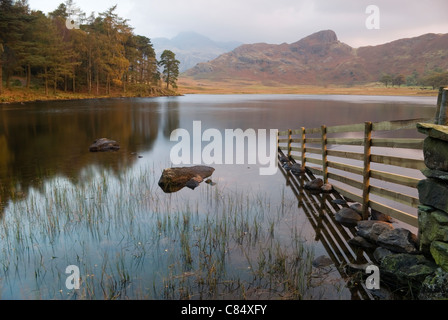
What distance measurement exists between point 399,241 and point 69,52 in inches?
3129

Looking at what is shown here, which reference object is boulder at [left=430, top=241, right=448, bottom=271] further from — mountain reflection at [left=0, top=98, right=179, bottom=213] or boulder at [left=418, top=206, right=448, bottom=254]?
mountain reflection at [left=0, top=98, right=179, bottom=213]

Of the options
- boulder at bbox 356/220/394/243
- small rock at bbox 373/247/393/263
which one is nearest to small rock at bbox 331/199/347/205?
boulder at bbox 356/220/394/243

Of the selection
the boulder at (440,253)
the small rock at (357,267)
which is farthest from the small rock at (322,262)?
the boulder at (440,253)

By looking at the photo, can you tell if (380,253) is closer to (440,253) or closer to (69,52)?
(440,253)

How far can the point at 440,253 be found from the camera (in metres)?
4.84

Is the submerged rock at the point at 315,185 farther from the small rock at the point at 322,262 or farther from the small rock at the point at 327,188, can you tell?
the small rock at the point at 322,262

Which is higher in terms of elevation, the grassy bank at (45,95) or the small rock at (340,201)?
the grassy bank at (45,95)

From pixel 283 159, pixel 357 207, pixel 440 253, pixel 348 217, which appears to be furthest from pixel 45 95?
pixel 440 253

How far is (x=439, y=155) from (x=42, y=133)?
1093 inches

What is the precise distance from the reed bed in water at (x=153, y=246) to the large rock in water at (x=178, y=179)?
0.92 metres

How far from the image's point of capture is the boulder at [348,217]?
8049 mm
